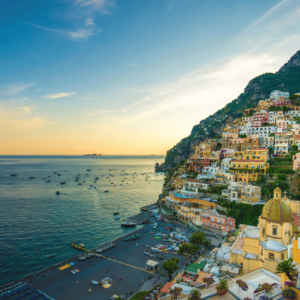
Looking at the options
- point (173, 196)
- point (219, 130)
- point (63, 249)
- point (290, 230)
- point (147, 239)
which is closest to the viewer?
point (290, 230)

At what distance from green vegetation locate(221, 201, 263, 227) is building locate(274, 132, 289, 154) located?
104 feet

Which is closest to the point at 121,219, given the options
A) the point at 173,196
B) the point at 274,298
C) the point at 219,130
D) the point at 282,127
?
the point at 173,196

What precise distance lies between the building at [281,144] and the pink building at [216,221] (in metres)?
38.7

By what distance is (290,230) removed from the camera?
89.3ft

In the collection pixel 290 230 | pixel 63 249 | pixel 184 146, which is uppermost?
pixel 184 146

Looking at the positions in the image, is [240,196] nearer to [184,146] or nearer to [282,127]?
[282,127]

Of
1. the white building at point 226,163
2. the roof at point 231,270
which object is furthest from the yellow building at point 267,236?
the white building at point 226,163

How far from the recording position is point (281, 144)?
76.7m

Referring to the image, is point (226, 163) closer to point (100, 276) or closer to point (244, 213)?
point (244, 213)

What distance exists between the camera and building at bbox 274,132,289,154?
248ft

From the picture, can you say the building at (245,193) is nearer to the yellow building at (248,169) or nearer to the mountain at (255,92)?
the yellow building at (248,169)

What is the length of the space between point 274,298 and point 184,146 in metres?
146

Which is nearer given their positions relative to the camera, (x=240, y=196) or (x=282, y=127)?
(x=240, y=196)

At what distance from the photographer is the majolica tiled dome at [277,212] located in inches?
1072
